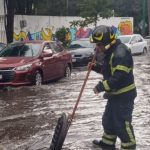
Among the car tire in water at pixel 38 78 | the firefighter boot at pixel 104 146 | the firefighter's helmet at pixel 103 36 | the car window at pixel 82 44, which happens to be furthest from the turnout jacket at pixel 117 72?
the car window at pixel 82 44

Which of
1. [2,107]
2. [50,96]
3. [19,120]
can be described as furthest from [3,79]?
[19,120]

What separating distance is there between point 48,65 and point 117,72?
35.6 ft

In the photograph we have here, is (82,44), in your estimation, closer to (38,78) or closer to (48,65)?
(48,65)

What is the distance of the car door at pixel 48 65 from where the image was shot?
17594 millimetres

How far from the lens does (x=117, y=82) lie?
23.5ft

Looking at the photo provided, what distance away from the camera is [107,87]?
7.21 metres

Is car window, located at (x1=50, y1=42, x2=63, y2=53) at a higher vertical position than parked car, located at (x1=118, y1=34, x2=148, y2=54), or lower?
higher

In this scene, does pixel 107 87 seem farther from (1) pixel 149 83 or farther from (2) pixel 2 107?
(1) pixel 149 83

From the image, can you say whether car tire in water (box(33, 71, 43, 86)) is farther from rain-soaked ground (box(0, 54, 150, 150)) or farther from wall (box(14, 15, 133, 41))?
wall (box(14, 15, 133, 41))

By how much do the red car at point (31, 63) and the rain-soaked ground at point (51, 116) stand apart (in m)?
0.52

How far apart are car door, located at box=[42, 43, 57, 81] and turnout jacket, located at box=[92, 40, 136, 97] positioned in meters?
10.1

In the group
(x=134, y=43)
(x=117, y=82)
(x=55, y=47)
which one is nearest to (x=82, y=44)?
(x=134, y=43)

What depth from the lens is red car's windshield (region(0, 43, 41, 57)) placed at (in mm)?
17641

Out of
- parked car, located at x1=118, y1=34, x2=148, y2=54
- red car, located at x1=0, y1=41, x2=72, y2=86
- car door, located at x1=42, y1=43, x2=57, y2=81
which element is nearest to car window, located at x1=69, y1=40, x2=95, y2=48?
parked car, located at x1=118, y1=34, x2=148, y2=54
